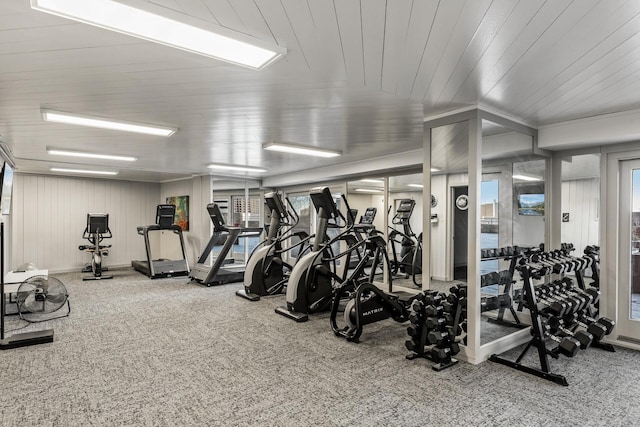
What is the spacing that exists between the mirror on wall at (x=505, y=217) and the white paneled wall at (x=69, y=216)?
889 centimetres

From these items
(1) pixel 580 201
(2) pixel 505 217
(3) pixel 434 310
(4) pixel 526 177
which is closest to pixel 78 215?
(3) pixel 434 310

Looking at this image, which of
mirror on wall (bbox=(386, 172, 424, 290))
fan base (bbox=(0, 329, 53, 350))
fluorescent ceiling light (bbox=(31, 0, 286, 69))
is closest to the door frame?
mirror on wall (bbox=(386, 172, 424, 290))

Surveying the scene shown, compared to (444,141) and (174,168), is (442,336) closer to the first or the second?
(444,141)

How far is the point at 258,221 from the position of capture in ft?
30.6

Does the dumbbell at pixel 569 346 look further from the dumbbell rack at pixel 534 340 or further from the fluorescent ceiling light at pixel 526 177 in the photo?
the fluorescent ceiling light at pixel 526 177

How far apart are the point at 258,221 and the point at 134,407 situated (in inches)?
273

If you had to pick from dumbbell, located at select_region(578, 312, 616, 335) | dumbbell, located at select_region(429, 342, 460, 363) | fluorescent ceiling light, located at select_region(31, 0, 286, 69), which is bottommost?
dumbbell, located at select_region(429, 342, 460, 363)

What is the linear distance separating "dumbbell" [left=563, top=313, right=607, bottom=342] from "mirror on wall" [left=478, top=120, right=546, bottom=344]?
21.7 inches

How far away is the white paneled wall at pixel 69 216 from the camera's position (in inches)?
316

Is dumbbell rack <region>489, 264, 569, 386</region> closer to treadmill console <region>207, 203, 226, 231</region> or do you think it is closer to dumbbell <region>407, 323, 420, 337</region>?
dumbbell <region>407, 323, 420, 337</region>

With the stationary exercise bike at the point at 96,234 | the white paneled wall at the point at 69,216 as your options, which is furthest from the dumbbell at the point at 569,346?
the white paneled wall at the point at 69,216

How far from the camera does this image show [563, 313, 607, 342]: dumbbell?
3236mm

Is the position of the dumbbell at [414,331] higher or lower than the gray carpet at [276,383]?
higher

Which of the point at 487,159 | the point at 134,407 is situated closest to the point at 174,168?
the point at 134,407
